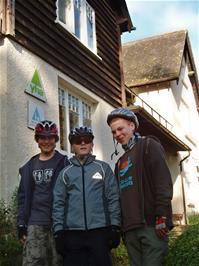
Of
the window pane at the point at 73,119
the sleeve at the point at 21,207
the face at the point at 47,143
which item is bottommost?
the sleeve at the point at 21,207

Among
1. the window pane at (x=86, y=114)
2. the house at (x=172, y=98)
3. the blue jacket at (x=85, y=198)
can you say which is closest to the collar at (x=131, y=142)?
the blue jacket at (x=85, y=198)

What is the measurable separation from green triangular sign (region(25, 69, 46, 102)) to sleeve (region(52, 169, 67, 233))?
131 inches

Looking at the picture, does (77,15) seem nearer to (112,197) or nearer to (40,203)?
(40,203)

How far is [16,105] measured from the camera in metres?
6.61

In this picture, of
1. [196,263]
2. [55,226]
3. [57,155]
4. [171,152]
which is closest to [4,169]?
[57,155]

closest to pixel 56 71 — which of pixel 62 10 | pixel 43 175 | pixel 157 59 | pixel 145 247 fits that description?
pixel 62 10

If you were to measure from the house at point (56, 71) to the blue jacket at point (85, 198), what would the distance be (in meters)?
2.42

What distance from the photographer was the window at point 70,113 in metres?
8.57

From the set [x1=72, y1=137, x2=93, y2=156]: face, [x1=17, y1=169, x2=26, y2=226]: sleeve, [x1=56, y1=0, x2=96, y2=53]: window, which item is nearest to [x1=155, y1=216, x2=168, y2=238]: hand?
[x1=72, y1=137, x2=93, y2=156]: face

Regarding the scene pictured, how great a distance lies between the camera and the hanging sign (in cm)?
691

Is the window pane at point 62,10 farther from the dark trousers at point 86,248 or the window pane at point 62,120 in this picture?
the dark trousers at point 86,248

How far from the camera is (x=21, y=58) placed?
23.0ft

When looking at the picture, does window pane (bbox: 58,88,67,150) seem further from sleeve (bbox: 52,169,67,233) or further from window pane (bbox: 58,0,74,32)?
sleeve (bbox: 52,169,67,233)

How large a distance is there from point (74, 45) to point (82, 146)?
547 centimetres
